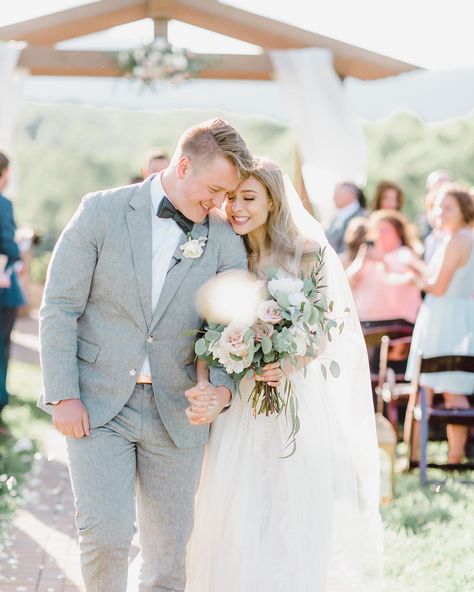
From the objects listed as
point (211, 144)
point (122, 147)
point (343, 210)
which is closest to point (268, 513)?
point (211, 144)

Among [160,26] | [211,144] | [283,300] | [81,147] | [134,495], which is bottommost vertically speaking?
[134,495]

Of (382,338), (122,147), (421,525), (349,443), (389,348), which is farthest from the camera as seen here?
(122,147)

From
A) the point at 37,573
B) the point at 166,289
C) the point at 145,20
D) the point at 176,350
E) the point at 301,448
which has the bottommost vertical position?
the point at 37,573

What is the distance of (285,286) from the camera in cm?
362

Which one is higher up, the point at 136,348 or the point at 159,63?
the point at 159,63

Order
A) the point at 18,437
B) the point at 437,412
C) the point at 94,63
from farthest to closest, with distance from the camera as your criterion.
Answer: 1. the point at 94,63
2. the point at 18,437
3. the point at 437,412

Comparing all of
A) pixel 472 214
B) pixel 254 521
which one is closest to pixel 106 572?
pixel 254 521

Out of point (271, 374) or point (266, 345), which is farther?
point (271, 374)

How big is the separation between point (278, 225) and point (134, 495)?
1.17m

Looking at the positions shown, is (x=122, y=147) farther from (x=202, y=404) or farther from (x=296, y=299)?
(x=202, y=404)

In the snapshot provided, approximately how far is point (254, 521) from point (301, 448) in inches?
12.8

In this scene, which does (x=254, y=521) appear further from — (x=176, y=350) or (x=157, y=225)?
(x=157, y=225)

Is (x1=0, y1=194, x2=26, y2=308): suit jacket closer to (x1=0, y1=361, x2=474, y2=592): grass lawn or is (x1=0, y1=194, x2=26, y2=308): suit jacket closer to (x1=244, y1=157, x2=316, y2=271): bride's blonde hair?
(x1=0, y1=361, x2=474, y2=592): grass lawn

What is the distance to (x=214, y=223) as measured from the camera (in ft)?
11.9
